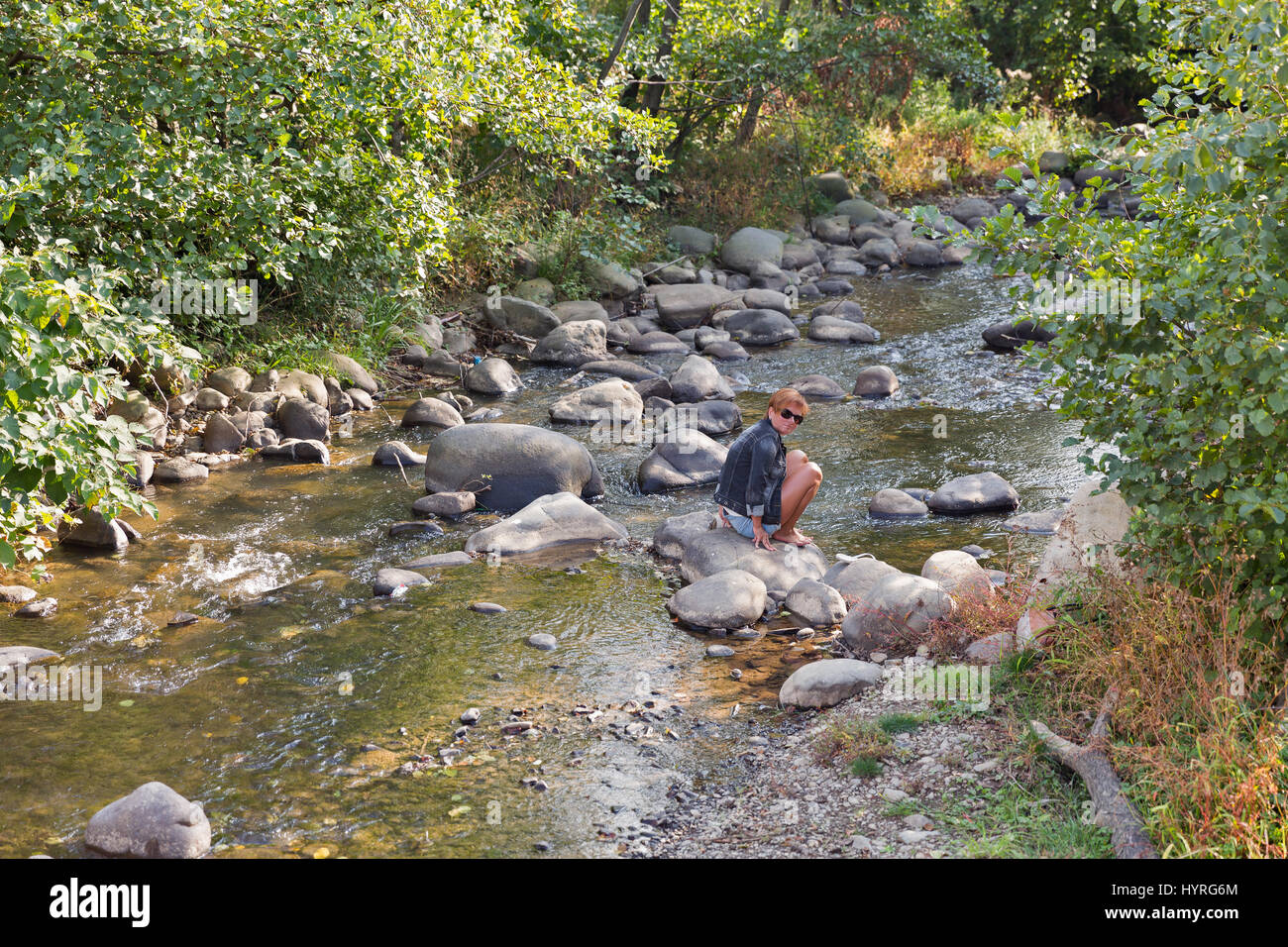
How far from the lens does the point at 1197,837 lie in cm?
365

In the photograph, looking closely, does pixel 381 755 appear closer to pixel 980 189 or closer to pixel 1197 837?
pixel 1197 837

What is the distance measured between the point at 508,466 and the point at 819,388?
4.46m

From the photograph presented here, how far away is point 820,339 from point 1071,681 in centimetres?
998

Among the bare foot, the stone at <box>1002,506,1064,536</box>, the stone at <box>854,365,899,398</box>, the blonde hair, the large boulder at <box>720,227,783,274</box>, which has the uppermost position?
the large boulder at <box>720,227,783,274</box>

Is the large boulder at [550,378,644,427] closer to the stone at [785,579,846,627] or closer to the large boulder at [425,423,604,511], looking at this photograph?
the large boulder at [425,423,604,511]

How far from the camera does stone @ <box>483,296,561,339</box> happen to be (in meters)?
14.1

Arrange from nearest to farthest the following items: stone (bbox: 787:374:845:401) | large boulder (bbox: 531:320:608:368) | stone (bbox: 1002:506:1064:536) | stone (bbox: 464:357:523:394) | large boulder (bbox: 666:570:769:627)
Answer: large boulder (bbox: 666:570:769:627)
stone (bbox: 1002:506:1064:536)
stone (bbox: 787:374:845:401)
stone (bbox: 464:357:523:394)
large boulder (bbox: 531:320:608:368)

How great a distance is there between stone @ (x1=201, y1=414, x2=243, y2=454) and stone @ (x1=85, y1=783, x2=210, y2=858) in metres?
6.04

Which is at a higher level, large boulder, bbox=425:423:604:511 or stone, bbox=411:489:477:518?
large boulder, bbox=425:423:604:511

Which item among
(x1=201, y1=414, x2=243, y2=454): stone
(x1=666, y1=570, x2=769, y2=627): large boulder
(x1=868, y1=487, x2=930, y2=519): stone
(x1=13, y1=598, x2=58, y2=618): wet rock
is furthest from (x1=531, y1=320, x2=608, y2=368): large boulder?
(x1=13, y1=598, x2=58, y2=618): wet rock

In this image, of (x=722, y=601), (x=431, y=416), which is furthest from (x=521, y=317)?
(x=722, y=601)

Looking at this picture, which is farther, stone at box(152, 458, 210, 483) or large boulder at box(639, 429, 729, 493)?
large boulder at box(639, 429, 729, 493)

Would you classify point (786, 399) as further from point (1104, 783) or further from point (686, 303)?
point (686, 303)
